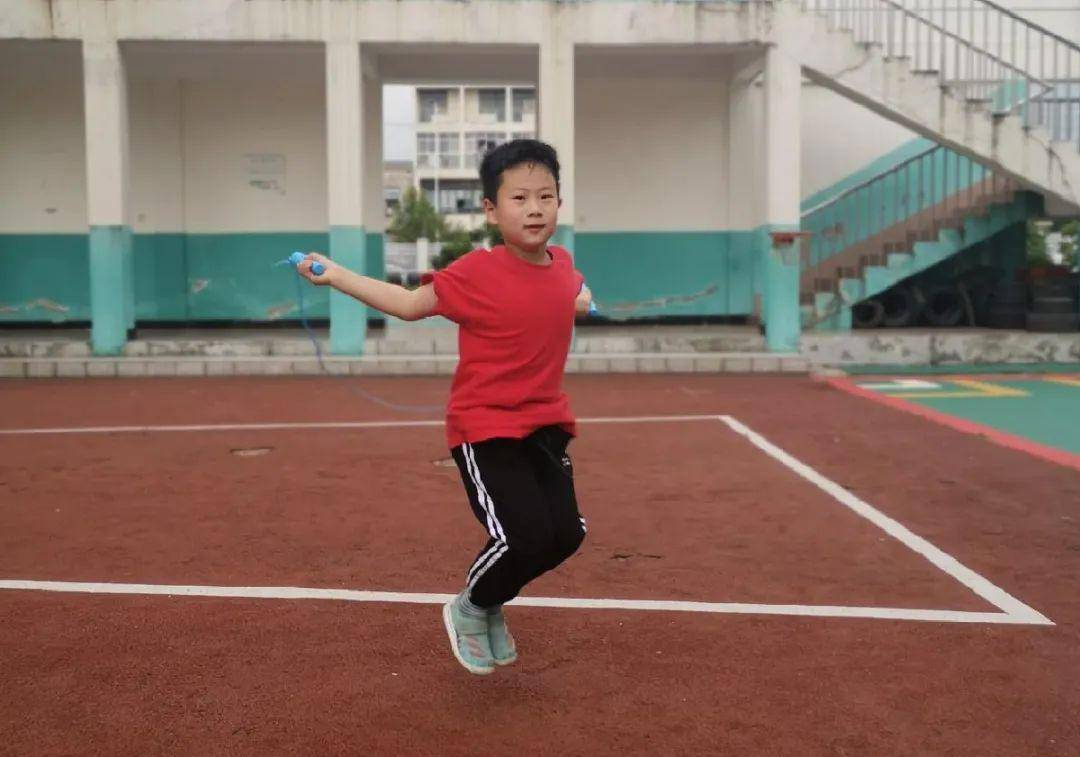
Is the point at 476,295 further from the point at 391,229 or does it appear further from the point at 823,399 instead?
the point at 391,229

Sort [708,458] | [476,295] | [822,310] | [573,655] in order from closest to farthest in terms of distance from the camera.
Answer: [476,295] < [573,655] < [708,458] < [822,310]

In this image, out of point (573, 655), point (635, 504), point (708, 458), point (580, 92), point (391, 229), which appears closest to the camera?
point (573, 655)

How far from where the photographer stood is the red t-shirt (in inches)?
148

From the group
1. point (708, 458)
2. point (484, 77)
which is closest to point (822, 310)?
point (484, 77)

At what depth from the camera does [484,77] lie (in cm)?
1836

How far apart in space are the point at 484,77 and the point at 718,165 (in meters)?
4.10

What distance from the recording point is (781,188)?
1589 cm

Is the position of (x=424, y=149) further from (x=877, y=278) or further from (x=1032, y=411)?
(x=1032, y=411)

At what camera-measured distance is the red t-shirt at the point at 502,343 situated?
12.4ft

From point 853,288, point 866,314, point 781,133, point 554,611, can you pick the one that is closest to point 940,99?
point 781,133

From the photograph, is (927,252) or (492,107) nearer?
(927,252)

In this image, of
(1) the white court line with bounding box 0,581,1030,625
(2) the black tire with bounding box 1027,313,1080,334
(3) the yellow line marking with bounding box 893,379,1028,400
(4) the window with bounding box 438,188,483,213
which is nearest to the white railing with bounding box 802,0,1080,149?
(2) the black tire with bounding box 1027,313,1080,334

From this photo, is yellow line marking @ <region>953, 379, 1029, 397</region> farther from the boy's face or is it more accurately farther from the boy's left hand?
the boy's face

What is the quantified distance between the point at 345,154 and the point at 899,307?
959cm
